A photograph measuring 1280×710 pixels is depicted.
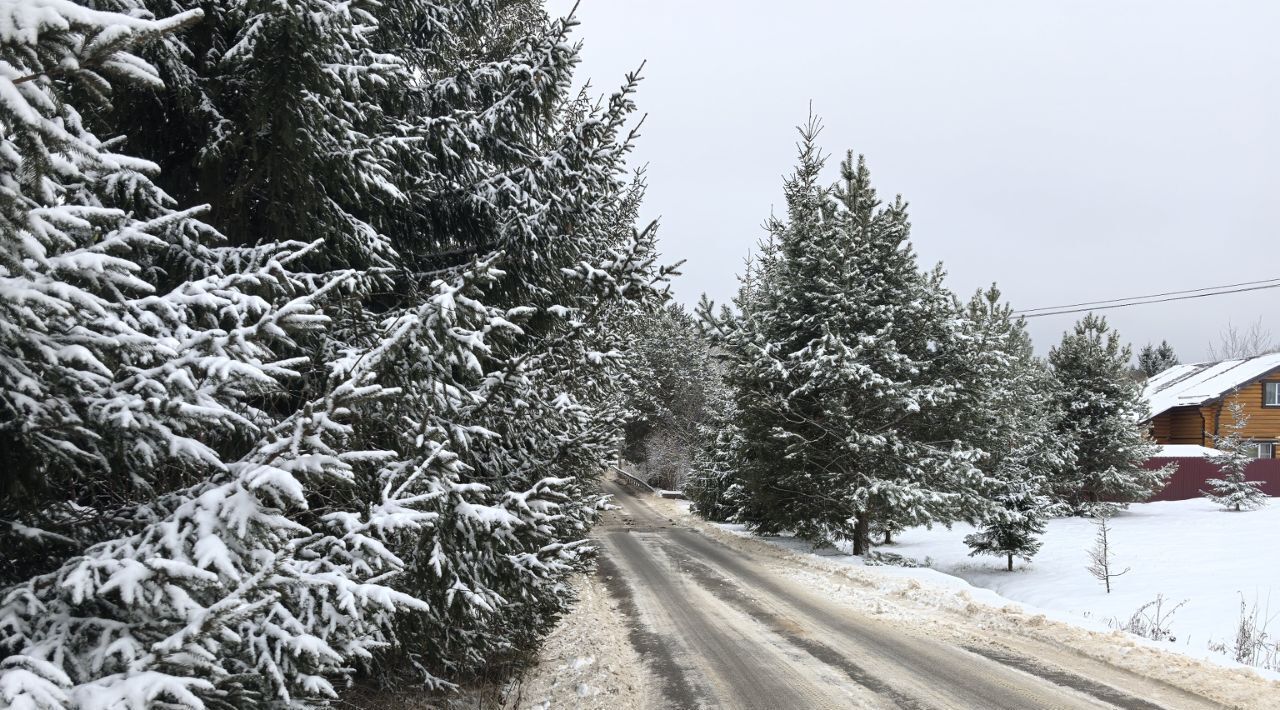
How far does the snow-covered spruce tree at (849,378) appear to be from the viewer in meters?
15.6

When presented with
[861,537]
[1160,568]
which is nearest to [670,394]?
[861,537]

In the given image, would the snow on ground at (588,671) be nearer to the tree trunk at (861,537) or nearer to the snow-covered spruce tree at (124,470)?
the snow-covered spruce tree at (124,470)

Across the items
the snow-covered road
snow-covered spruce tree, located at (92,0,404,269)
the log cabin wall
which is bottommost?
the snow-covered road

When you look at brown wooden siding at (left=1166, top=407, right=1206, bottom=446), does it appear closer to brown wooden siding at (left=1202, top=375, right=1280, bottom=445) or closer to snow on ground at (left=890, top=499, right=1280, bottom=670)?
brown wooden siding at (left=1202, top=375, right=1280, bottom=445)

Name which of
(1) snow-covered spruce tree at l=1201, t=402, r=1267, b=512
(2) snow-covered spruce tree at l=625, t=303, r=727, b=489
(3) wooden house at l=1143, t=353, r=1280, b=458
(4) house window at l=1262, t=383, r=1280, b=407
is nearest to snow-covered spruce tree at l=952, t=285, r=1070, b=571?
(1) snow-covered spruce tree at l=1201, t=402, r=1267, b=512

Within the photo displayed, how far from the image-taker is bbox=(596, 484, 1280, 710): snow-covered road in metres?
6.60

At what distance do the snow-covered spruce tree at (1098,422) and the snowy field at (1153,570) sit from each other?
4.66 feet

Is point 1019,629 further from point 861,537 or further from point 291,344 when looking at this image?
point 291,344

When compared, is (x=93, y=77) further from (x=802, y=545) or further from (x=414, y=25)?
(x=802, y=545)

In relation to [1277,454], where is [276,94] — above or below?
below

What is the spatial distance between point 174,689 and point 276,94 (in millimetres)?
3627

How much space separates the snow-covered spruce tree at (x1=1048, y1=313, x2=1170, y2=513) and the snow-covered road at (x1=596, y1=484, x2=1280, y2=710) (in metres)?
18.4

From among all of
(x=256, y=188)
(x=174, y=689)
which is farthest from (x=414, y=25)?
(x=174, y=689)

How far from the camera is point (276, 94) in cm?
434
